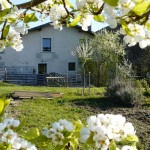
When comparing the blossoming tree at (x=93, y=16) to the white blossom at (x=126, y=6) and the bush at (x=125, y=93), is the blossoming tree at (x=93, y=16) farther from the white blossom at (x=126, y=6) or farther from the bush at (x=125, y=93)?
the bush at (x=125, y=93)

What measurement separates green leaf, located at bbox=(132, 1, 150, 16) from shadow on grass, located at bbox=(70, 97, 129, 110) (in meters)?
10.0

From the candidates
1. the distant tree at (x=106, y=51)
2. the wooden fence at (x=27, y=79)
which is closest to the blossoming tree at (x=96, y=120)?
the wooden fence at (x=27, y=79)

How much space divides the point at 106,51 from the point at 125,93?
14.2 m

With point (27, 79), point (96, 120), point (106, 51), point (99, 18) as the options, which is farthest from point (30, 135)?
point (106, 51)

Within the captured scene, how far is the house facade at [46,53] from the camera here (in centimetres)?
2769

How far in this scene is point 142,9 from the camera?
1.26 m

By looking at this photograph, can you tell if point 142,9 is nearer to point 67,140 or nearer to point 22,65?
point 67,140

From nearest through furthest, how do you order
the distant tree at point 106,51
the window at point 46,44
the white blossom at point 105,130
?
the white blossom at point 105,130 < the distant tree at point 106,51 < the window at point 46,44

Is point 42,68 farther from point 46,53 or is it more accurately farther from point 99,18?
point 99,18


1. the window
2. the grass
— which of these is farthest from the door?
the grass

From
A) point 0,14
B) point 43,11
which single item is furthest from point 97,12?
point 43,11

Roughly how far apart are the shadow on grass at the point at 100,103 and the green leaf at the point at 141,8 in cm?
1001

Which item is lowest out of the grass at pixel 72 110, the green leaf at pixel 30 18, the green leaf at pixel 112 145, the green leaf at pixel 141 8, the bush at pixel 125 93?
the grass at pixel 72 110

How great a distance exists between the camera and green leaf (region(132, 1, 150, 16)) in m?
1.24
